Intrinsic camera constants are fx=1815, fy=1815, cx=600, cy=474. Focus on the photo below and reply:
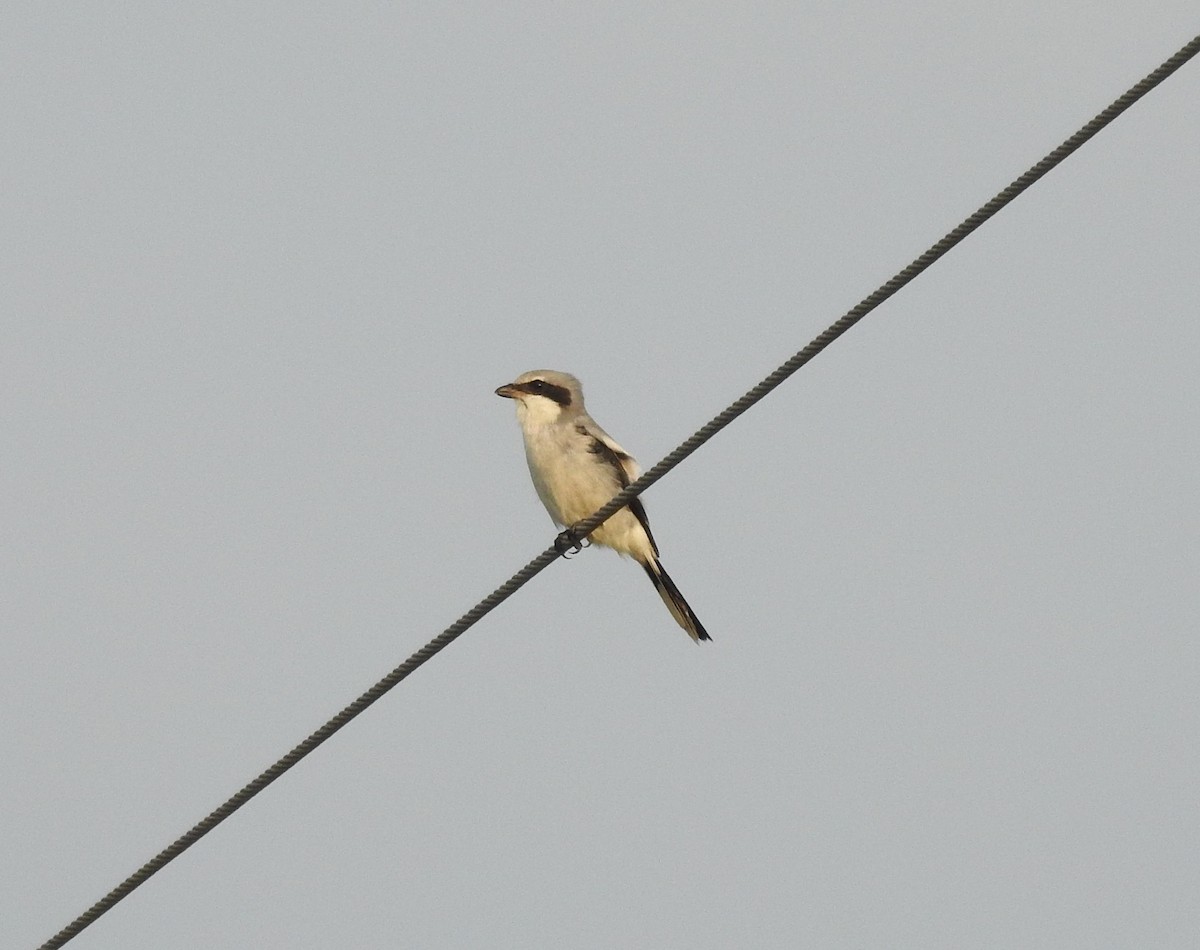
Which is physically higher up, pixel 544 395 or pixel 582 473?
pixel 544 395

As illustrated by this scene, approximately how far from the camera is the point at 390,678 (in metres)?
6.50

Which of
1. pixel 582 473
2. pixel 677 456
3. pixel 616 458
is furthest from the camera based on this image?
pixel 616 458

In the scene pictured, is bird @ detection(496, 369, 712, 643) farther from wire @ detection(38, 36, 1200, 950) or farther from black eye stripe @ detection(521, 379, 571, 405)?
wire @ detection(38, 36, 1200, 950)

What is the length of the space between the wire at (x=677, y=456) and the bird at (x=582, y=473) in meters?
3.37

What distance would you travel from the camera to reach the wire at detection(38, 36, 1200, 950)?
220 inches

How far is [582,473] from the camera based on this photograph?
34.0 feet

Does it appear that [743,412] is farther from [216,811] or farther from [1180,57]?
[216,811]

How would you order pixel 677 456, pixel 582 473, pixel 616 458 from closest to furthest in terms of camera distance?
1. pixel 677 456
2. pixel 582 473
3. pixel 616 458

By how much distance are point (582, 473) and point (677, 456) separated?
378cm

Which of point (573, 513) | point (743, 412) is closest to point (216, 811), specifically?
point (743, 412)

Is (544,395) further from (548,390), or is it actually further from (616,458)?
(616,458)

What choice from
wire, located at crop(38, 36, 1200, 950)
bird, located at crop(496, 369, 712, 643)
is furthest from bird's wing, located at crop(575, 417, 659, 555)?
wire, located at crop(38, 36, 1200, 950)

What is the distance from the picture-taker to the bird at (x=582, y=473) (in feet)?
34.0

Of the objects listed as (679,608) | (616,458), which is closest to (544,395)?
(616,458)
